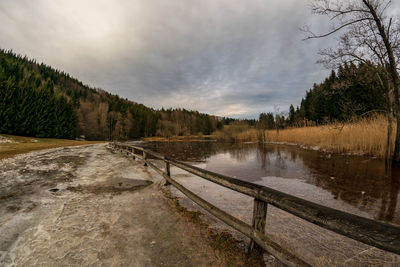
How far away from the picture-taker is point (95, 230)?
302 centimetres

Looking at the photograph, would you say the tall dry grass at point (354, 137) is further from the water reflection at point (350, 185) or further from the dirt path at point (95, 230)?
the dirt path at point (95, 230)

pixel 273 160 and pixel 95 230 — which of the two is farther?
pixel 273 160

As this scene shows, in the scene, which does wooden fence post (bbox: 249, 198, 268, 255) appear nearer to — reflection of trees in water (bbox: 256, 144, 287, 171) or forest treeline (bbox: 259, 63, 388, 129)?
reflection of trees in water (bbox: 256, 144, 287, 171)

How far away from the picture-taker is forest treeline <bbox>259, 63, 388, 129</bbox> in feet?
29.1

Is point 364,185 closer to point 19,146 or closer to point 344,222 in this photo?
point 344,222

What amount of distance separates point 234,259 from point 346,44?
1219cm

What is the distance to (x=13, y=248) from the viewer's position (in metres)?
2.50

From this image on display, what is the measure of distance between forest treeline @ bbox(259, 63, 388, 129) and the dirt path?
33.5 ft

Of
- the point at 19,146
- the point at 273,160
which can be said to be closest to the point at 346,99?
the point at 273,160

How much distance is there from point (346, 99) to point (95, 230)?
12650mm

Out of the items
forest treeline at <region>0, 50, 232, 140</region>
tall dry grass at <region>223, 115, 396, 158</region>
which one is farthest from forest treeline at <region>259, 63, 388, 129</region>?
forest treeline at <region>0, 50, 232, 140</region>

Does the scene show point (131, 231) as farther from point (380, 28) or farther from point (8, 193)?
point (380, 28)

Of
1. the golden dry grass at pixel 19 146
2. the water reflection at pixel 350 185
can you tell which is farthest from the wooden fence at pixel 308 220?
the golden dry grass at pixel 19 146

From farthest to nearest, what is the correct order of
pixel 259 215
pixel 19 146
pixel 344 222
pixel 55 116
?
1. pixel 55 116
2. pixel 19 146
3. pixel 259 215
4. pixel 344 222
